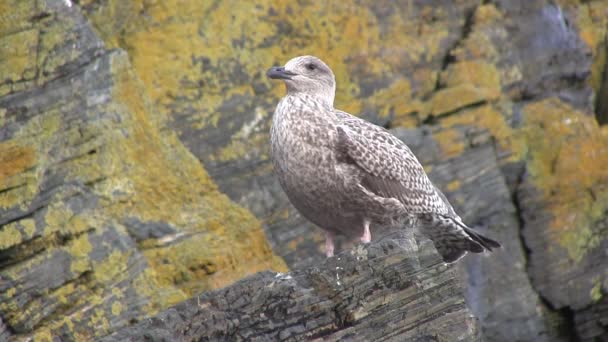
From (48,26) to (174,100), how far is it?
65.4 inches

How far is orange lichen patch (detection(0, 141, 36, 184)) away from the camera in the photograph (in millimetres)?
9633

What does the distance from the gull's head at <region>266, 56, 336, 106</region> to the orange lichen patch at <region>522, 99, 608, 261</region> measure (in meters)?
3.92

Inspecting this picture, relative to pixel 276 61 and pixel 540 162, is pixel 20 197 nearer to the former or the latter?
pixel 276 61

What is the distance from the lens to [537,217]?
12.4 metres

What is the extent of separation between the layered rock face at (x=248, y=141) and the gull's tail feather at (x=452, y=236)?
1907 mm

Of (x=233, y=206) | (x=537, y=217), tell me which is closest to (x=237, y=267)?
(x=233, y=206)

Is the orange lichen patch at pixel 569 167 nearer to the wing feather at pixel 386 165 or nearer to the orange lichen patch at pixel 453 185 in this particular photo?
the orange lichen patch at pixel 453 185

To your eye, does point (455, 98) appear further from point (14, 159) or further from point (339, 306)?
point (339, 306)

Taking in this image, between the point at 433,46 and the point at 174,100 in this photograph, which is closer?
the point at 174,100

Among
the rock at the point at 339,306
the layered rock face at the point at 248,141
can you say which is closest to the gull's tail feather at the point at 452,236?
the rock at the point at 339,306

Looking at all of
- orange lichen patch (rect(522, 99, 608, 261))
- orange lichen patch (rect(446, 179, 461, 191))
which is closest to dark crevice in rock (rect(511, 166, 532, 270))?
orange lichen patch (rect(522, 99, 608, 261))

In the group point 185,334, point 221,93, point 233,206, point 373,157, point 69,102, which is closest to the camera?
point 185,334

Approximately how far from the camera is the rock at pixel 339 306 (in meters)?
6.78

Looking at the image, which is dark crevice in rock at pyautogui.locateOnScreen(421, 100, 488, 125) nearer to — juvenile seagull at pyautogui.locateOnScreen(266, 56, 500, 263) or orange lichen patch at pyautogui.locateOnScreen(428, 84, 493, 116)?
orange lichen patch at pyautogui.locateOnScreen(428, 84, 493, 116)
